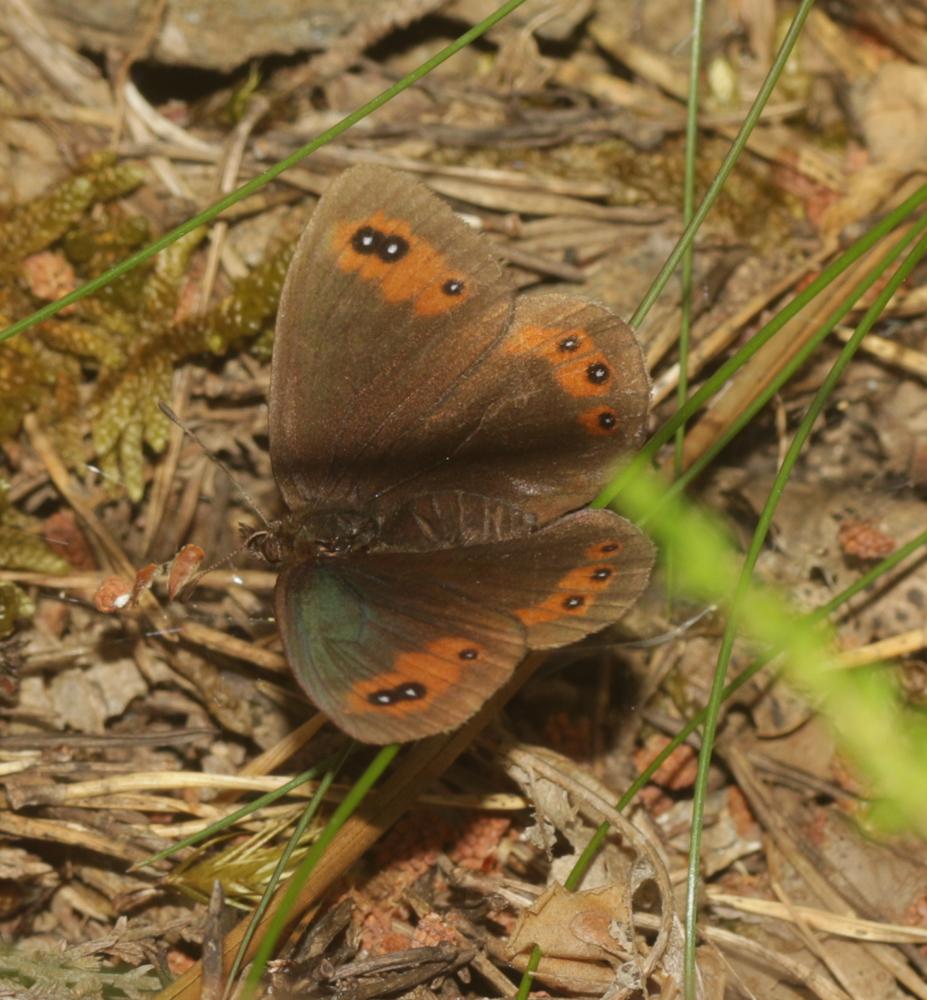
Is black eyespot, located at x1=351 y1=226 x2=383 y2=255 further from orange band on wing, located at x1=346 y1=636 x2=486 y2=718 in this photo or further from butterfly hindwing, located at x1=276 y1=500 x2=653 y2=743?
orange band on wing, located at x1=346 y1=636 x2=486 y2=718

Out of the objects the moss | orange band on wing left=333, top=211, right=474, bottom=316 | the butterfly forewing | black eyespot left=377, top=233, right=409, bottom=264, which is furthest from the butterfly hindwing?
the moss

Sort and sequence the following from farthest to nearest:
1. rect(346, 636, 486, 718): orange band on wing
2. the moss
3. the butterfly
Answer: the moss → the butterfly → rect(346, 636, 486, 718): orange band on wing

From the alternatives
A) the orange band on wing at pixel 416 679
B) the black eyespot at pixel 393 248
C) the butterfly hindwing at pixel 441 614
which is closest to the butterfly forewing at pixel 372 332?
the black eyespot at pixel 393 248

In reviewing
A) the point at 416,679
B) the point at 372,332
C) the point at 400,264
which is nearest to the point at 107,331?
the point at 372,332

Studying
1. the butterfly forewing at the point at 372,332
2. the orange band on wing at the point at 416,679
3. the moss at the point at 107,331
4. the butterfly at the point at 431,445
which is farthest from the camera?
the moss at the point at 107,331

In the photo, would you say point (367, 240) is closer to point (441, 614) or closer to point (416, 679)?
point (441, 614)

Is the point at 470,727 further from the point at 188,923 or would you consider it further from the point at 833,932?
the point at 833,932

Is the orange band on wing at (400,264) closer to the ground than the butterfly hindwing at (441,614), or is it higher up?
higher up

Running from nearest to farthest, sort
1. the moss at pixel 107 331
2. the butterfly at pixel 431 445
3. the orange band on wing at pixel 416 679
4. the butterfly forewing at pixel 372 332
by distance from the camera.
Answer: the orange band on wing at pixel 416 679, the butterfly at pixel 431 445, the butterfly forewing at pixel 372 332, the moss at pixel 107 331

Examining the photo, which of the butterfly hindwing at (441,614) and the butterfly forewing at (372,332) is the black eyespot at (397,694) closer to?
the butterfly hindwing at (441,614)
